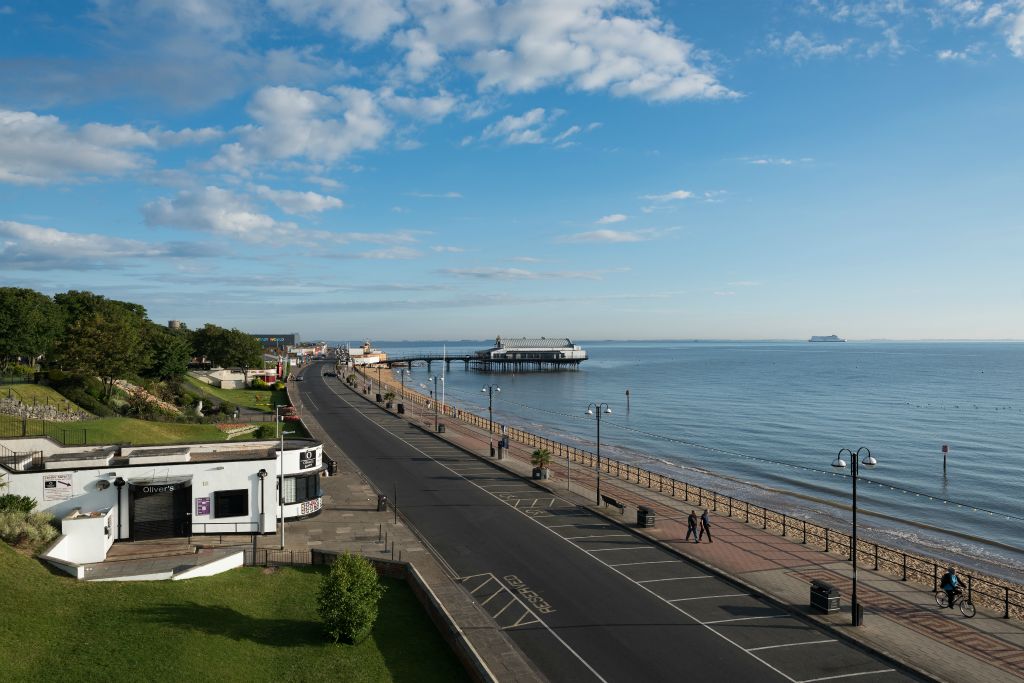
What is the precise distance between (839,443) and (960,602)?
51.9 m

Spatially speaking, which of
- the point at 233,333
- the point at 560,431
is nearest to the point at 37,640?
the point at 560,431

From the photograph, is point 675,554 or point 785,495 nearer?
point 675,554

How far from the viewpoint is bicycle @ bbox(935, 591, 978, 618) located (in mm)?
22141

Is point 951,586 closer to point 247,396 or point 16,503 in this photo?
point 16,503

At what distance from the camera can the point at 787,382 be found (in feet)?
502

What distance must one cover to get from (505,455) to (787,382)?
121998mm

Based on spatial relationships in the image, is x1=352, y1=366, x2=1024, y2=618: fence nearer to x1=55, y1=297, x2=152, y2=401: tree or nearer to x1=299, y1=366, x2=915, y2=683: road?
x1=299, y1=366, x2=915, y2=683: road

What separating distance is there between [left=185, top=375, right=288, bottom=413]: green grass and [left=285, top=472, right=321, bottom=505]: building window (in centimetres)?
4905

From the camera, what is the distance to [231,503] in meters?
29.2

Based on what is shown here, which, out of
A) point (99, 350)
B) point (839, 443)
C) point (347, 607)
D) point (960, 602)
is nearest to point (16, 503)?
point (347, 607)

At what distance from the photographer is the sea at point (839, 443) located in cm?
4231

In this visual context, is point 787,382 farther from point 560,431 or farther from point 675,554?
point 675,554

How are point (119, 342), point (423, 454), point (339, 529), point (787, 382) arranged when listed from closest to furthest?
point (339, 529)
point (423, 454)
point (119, 342)
point (787, 382)

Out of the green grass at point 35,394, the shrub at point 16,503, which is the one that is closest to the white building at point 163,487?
the shrub at point 16,503
